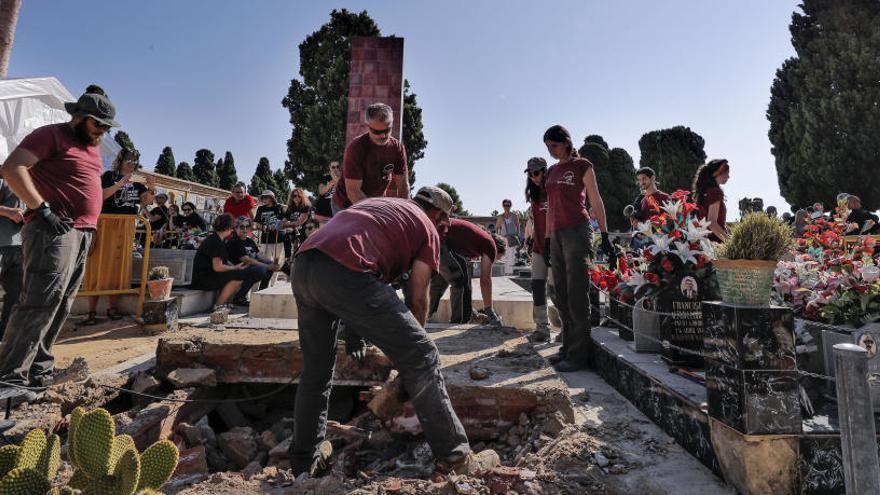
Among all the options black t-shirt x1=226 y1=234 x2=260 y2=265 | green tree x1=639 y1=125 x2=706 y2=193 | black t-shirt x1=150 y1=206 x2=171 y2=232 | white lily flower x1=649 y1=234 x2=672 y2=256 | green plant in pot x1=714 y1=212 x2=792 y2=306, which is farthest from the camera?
green tree x1=639 y1=125 x2=706 y2=193

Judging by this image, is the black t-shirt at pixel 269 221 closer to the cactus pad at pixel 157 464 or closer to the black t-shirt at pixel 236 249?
the black t-shirt at pixel 236 249

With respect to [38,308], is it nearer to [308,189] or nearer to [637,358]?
[637,358]

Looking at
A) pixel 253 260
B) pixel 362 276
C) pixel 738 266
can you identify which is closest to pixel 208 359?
pixel 362 276

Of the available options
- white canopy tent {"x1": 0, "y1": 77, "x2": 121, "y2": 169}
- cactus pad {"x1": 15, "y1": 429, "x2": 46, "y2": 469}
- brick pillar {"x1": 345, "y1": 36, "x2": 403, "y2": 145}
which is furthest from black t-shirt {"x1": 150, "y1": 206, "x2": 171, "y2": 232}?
cactus pad {"x1": 15, "y1": 429, "x2": 46, "y2": 469}

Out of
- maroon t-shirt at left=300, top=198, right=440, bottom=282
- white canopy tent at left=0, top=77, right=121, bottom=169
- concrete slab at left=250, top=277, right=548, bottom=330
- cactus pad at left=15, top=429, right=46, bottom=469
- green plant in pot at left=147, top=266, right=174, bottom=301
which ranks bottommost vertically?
cactus pad at left=15, top=429, right=46, bottom=469

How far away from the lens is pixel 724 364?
1.85 metres

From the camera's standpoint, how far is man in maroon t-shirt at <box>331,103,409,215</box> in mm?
3479

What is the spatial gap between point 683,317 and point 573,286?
824 millimetres

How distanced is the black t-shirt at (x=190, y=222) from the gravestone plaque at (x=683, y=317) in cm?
834

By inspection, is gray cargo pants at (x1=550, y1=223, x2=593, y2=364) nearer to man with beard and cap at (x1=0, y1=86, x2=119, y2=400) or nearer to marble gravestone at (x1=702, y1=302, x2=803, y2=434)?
marble gravestone at (x1=702, y1=302, x2=803, y2=434)

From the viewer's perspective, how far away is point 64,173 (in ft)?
9.71

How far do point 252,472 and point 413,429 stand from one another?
1.02m

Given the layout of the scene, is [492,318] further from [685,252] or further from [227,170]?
[227,170]

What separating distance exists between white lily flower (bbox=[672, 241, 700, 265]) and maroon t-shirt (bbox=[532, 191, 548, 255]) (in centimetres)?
140
